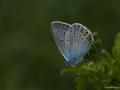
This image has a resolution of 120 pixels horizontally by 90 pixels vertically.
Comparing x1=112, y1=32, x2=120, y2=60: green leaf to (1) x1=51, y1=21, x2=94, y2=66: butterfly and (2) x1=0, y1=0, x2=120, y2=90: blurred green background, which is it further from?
(2) x1=0, y1=0, x2=120, y2=90: blurred green background

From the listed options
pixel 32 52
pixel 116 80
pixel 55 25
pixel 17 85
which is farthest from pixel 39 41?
pixel 116 80

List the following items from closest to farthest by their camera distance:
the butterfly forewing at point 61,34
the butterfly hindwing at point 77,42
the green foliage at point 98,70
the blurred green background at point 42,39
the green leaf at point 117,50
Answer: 1. the green foliage at point 98,70
2. the green leaf at point 117,50
3. the butterfly hindwing at point 77,42
4. the butterfly forewing at point 61,34
5. the blurred green background at point 42,39

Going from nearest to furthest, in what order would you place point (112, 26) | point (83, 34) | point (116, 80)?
1. point (116, 80)
2. point (83, 34)
3. point (112, 26)

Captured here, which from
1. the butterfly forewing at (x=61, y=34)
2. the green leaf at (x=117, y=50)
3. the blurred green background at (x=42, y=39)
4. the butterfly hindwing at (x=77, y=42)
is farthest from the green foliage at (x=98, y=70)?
the blurred green background at (x=42, y=39)

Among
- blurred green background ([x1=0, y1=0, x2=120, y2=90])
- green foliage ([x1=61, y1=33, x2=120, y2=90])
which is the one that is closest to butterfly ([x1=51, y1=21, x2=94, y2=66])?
green foliage ([x1=61, y1=33, x2=120, y2=90])

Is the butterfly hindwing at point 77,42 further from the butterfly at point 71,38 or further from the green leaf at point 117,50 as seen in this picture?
the green leaf at point 117,50

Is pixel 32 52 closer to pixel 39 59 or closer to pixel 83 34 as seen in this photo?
pixel 39 59
